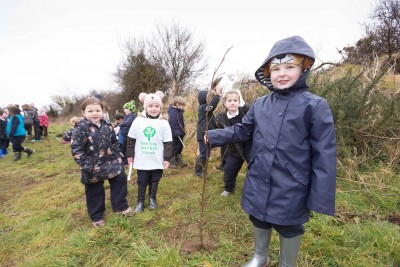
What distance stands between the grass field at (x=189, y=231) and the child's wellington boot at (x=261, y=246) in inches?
9.9

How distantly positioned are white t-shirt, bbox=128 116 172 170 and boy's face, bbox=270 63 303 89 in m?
2.02

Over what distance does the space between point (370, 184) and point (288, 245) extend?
7.25 ft

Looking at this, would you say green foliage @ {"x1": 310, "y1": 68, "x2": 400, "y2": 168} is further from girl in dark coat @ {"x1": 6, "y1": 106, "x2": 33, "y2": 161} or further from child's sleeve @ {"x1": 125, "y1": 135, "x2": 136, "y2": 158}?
girl in dark coat @ {"x1": 6, "y1": 106, "x2": 33, "y2": 161}

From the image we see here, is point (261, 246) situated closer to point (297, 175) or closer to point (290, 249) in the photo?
point (290, 249)

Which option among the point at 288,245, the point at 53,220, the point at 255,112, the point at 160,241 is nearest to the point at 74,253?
the point at 160,241

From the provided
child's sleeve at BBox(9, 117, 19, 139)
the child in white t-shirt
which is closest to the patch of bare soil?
the child in white t-shirt

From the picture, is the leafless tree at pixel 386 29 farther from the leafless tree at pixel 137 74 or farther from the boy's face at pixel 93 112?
the leafless tree at pixel 137 74

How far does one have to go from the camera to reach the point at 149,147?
3236 millimetres

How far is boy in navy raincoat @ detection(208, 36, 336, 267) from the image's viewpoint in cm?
151

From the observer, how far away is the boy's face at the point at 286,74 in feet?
5.41

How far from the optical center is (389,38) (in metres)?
8.61

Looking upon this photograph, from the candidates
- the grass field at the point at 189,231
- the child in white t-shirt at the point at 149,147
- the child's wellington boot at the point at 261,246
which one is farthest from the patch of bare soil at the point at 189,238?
the child in white t-shirt at the point at 149,147

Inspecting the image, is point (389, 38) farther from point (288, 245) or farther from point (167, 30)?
point (167, 30)

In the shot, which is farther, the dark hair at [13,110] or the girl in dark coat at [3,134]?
the girl in dark coat at [3,134]
